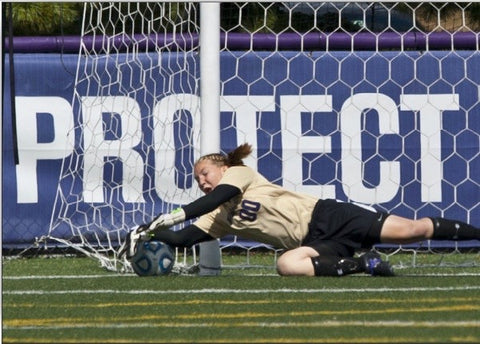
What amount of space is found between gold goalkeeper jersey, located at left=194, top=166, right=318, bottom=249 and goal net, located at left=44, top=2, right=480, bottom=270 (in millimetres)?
2006

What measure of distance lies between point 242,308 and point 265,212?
2068mm

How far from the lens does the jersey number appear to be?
27.6 ft

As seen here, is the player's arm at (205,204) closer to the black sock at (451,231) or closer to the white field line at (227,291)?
the white field line at (227,291)

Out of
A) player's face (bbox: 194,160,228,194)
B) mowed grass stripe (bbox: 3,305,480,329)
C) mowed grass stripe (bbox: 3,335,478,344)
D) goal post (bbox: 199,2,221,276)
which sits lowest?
mowed grass stripe (bbox: 3,305,480,329)

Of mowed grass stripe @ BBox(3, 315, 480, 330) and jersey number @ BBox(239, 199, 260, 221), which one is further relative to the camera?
jersey number @ BBox(239, 199, 260, 221)

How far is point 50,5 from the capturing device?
46.5ft

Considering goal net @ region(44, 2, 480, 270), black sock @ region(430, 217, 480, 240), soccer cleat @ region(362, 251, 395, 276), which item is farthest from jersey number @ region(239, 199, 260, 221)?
goal net @ region(44, 2, 480, 270)

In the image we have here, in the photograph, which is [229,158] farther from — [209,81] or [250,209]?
[209,81]

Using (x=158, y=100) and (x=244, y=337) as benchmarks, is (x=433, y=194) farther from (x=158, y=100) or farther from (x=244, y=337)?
(x=244, y=337)

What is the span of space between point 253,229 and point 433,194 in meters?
2.66

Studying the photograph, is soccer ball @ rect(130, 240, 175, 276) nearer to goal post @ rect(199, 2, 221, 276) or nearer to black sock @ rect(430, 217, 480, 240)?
goal post @ rect(199, 2, 221, 276)

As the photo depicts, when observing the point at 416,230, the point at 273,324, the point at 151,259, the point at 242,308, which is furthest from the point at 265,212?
the point at 273,324

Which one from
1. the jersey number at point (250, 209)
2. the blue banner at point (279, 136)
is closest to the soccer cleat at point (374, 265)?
the jersey number at point (250, 209)

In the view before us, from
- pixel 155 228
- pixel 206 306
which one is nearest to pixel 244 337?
pixel 206 306
